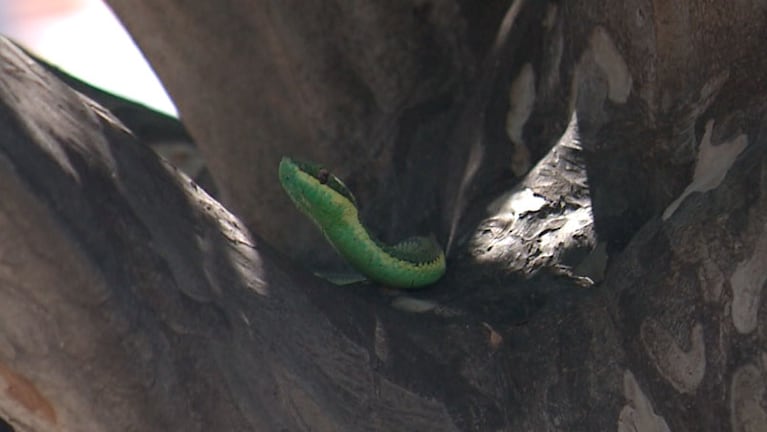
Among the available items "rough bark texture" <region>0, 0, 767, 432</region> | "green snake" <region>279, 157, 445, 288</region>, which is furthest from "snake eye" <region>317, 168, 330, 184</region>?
"rough bark texture" <region>0, 0, 767, 432</region>

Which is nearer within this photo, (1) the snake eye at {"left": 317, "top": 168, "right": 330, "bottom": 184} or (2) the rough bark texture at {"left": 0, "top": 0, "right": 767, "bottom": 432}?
(2) the rough bark texture at {"left": 0, "top": 0, "right": 767, "bottom": 432}

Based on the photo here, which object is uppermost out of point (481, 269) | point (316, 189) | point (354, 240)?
point (316, 189)

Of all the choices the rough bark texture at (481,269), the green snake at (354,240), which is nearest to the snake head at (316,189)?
the green snake at (354,240)

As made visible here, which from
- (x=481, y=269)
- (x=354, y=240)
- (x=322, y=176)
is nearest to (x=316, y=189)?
(x=322, y=176)

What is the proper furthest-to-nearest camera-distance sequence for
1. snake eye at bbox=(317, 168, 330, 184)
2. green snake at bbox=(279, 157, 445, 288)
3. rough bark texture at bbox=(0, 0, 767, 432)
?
snake eye at bbox=(317, 168, 330, 184)
green snake at bbox=(279, 157, 445, 288)
rough bark texture at bbox=(0, 0, 767, 432)

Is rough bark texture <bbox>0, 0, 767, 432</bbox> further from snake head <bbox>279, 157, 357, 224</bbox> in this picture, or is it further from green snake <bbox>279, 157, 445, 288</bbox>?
snake head <bbox>279, 157, 357, 224</bbox>

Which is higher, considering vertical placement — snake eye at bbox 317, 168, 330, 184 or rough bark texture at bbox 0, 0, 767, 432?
snake eye at bbox 317, 168, 330, 184

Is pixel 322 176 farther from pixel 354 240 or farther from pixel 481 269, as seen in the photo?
pixel 481 269
